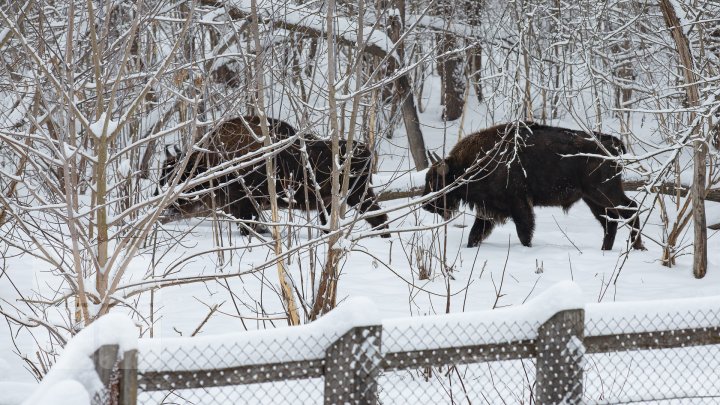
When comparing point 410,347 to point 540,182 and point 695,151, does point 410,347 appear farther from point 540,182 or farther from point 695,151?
point 540,182

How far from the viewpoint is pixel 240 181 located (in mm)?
5934

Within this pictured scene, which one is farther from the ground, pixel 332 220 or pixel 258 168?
pixel 332 220

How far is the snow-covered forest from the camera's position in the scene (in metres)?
4.10

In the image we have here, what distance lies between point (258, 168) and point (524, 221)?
316 cm

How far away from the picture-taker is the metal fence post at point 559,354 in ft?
12.2

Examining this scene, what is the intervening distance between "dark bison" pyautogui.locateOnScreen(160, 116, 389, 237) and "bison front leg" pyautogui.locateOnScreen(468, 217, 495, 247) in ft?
3.82

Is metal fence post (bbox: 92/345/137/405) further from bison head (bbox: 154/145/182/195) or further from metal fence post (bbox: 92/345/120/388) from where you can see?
bison head (bbox: 154/145/182/195)

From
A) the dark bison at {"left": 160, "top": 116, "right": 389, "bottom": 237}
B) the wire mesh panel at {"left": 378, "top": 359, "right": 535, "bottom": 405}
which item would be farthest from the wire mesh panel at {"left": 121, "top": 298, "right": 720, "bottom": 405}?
the wire mesh panel at {"left": 378, "top": 359, "right": 535, "bottom": 405}

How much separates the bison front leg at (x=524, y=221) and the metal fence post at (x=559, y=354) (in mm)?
6541

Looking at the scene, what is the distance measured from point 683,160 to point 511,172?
17.0 ft

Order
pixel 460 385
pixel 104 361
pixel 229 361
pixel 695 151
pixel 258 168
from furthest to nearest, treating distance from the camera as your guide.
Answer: pixel 258 168 < pixel 695 151 < pixel 460 385 < pixel 229 361 < pixel 104 361

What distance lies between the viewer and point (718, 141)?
33.1 feet

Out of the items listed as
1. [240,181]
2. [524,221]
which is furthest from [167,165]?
[524,221]

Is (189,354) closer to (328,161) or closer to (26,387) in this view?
(26,387)
